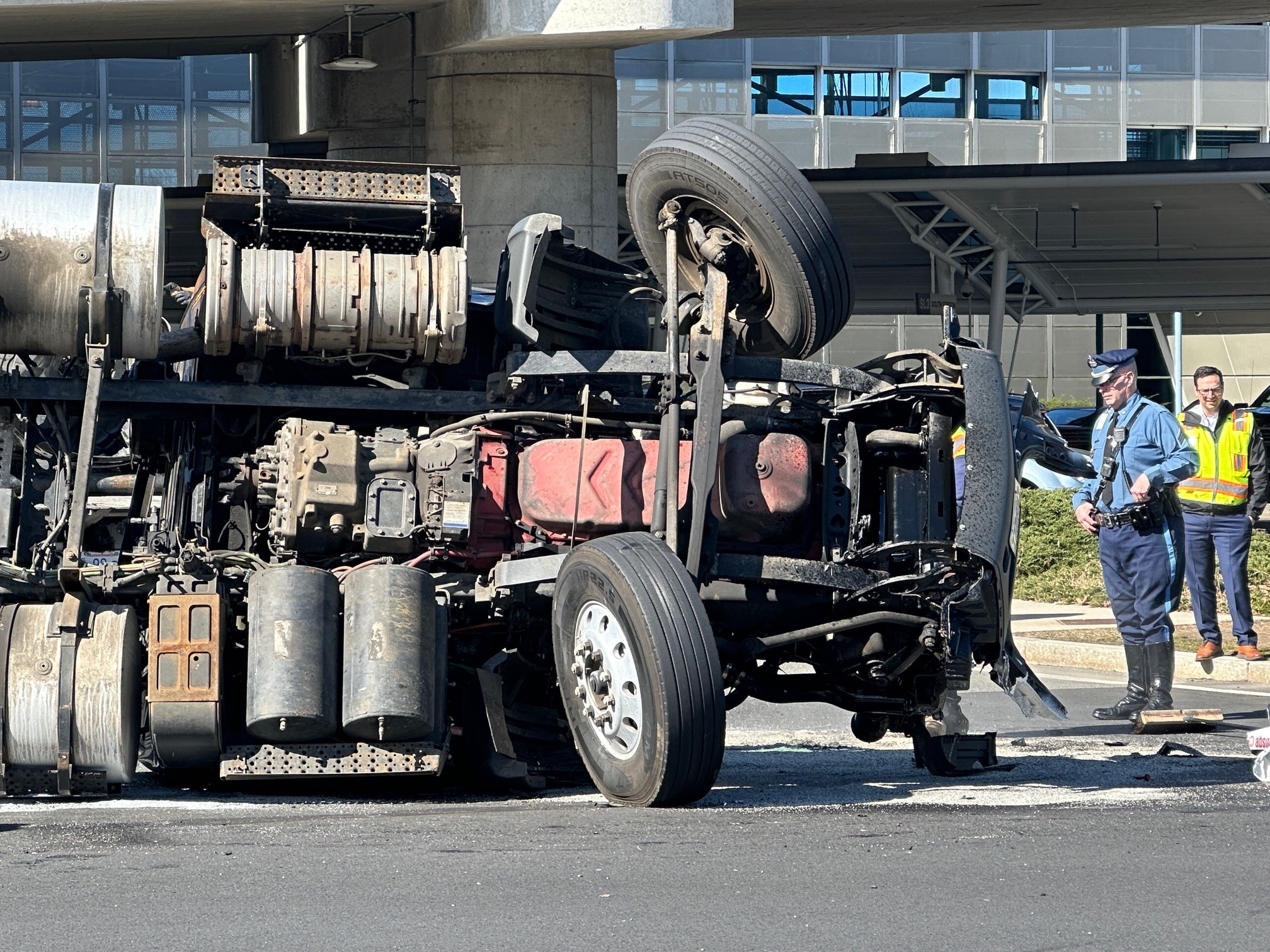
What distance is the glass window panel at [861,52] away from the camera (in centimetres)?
4606

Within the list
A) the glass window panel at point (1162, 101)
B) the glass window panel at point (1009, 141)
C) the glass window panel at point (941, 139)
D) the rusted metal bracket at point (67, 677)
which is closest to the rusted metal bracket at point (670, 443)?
the rusted metal bracket at point (67, 677)

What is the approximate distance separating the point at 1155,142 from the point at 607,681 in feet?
141

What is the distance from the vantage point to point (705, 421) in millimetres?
7117

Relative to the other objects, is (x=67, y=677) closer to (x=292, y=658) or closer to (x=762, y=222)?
(x=292, y=658)

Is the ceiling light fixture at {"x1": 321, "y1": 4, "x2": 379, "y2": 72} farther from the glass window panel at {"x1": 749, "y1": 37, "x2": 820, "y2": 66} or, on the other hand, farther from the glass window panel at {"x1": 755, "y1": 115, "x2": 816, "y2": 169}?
the glass window panel at {"x1": 749, "y1": 37, "x2": 820, "y2": 66}

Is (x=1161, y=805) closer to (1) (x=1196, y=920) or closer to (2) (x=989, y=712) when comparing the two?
(1) (x=1196, y=920)

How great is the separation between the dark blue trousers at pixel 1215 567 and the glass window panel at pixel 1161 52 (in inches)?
1405

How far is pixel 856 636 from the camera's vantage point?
24.8 ft

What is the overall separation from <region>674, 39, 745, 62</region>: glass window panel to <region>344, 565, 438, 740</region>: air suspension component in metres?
38.9

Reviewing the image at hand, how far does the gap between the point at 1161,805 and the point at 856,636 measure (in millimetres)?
1316

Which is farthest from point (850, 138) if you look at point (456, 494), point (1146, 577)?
point (456, 494)

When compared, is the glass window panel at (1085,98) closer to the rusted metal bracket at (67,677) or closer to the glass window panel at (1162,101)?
the glass window panel at (1162,101)

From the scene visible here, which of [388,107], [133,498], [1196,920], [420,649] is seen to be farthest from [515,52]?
[1196,920]

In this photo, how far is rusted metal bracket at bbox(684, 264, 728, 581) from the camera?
703 centimetres
